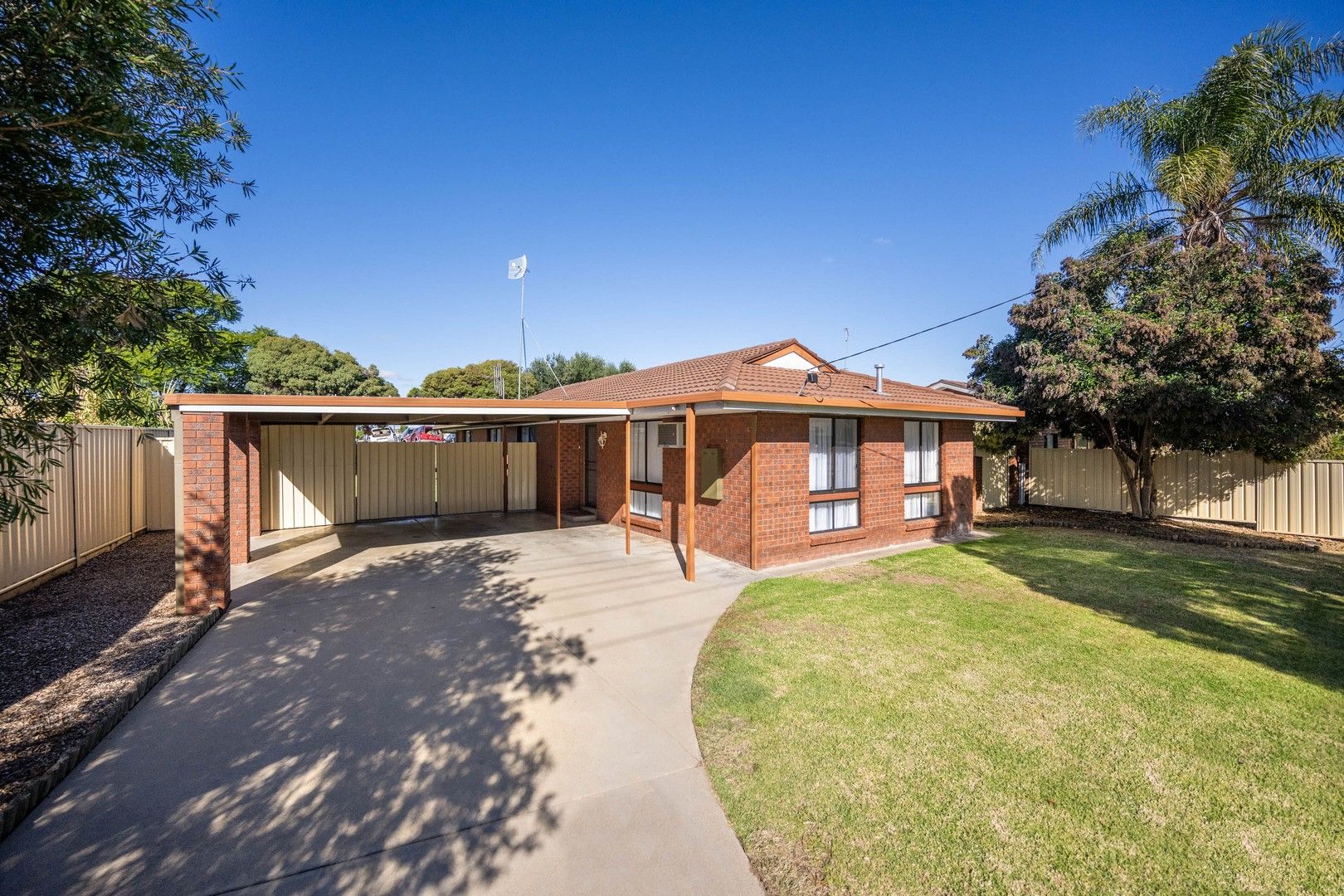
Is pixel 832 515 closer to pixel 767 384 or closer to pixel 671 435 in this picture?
pixel 767 384

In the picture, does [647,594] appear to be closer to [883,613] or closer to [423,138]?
[883,613]

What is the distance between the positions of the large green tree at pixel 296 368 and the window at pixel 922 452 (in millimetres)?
29047

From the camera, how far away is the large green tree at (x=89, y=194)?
2787 millimetres

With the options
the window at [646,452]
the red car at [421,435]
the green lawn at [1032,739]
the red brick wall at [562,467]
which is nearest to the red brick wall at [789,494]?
the window at [646,452]

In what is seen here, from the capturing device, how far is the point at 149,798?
3.15 meters

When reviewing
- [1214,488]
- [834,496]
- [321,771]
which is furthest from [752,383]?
[1214,488]

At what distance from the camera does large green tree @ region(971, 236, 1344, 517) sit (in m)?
10.3

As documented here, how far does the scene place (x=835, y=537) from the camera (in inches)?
375

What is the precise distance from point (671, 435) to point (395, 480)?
8.05m

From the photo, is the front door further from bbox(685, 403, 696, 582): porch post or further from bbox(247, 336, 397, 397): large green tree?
bbox(247, 336, 397, 397): large green tree

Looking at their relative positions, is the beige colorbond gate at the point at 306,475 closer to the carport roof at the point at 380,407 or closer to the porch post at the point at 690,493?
the carport roof at the point at 380,407

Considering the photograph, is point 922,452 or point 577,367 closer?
point 922,452

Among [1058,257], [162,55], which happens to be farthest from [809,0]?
[162,55]

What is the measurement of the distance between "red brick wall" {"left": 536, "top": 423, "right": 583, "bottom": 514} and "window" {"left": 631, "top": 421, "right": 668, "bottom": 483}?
279cm
